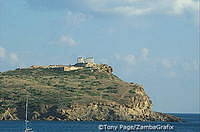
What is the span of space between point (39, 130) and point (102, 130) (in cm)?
2243

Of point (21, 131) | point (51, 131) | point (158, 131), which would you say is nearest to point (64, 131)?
point (51, 131)

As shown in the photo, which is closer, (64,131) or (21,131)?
(21,131)

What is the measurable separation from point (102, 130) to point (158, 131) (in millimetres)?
21247

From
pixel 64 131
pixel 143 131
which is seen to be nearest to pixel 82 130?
pixel 64 131

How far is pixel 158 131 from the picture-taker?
197 metres

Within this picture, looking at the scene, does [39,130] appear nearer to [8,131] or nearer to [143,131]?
[8,131]

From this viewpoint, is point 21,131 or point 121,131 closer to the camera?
point 21,131

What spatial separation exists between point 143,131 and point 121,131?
9.99 meters

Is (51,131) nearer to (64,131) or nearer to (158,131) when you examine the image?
(64,131)

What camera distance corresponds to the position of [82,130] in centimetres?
19925

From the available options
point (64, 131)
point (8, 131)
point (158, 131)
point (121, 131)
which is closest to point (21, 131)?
point (8, 131)

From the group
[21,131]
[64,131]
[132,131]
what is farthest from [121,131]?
[21,131]

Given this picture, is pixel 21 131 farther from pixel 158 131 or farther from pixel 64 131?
pixel 158 131

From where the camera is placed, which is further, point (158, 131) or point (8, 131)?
point (158, 131)
